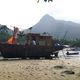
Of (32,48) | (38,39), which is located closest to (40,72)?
(32,48)

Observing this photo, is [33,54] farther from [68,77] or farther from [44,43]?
[68,77]

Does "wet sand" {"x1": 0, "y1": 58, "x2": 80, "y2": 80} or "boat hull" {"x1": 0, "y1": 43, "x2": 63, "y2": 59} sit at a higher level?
"boat hull" {"x1": 0, "y1": 43, "x2": 63, "y2": 59}

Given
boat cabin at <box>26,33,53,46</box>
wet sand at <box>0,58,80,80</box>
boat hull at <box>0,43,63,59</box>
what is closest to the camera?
wet sand at <box>0,58,80,80</box>

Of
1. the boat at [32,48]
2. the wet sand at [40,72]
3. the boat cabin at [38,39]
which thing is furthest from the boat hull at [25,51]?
the wet sand at [40,72]

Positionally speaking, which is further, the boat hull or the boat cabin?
the boat cabin

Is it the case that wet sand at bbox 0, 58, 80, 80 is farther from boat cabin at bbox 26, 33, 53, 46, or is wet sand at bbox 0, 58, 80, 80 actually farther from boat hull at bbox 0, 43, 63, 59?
boat cabin at bbox 26, 33, 53, 46

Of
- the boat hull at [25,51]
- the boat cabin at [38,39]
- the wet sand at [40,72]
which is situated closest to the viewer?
the wet sand at [40,72]

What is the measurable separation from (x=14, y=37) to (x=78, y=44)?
285ft

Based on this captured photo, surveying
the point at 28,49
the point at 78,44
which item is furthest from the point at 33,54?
the point at 78,44

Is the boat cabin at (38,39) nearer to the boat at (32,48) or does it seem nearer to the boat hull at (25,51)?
the boat at (32,48)

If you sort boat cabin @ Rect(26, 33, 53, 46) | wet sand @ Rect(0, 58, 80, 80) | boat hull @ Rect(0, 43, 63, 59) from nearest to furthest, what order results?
wet sand @ Rect(0, 58, 80, 80)
boat hull @ Rect(0, 43, 63, 59)
boat cabin @ Rect(26, 33, 53, 46)

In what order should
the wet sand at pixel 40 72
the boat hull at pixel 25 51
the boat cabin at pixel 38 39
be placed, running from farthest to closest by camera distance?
the boat cabin at pixel 38 39
the boat hull at pixel 25 51
the wet sand at pixel 40 72

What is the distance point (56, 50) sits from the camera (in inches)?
1435

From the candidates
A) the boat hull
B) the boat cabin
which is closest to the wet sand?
the boat hull
